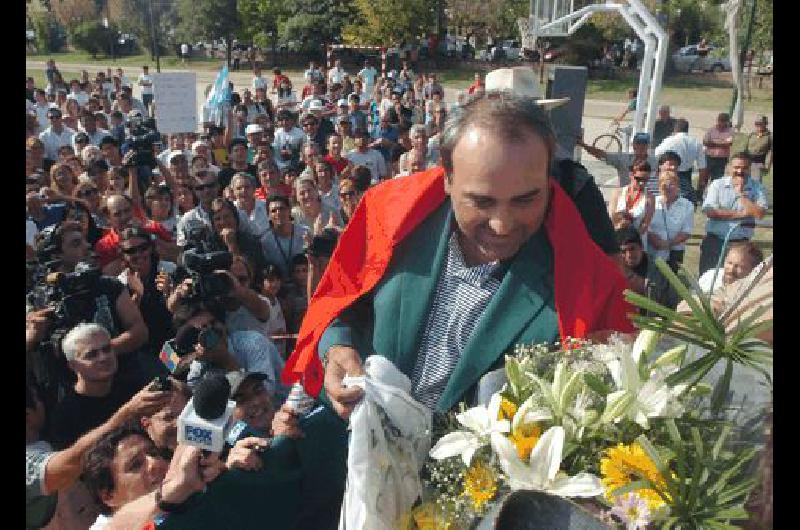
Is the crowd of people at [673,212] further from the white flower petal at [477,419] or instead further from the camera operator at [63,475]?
the white flower petal at [477,419]

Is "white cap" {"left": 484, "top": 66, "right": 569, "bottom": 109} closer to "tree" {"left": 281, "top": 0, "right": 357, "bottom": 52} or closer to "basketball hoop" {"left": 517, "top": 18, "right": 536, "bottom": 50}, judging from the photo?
"basketball hoop" {"left": 517, "top": 18, "right": 536, "bottom": 50}

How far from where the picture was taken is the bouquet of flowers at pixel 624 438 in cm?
121

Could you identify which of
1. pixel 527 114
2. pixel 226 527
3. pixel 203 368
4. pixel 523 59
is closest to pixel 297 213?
pixel 203 368

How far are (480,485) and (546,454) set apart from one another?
152 millimetres

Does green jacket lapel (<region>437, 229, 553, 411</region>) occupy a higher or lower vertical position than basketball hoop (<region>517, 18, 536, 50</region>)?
lower

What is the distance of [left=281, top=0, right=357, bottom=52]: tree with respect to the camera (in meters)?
36.8

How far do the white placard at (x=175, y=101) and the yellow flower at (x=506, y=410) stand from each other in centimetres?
836

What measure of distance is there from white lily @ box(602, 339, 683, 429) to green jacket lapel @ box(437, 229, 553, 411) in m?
0.57

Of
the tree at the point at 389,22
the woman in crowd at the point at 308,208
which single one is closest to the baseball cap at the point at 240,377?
the woman in crowd at the point at 308,208

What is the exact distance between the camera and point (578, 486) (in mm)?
1253

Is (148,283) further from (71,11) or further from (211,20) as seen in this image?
(71,11)

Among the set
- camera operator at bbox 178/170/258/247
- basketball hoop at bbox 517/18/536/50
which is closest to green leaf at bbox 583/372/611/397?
camera operator at bbox 178/170/258/247
